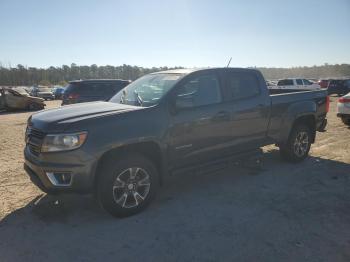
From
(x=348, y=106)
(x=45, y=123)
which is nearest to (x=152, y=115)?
(x=45, y=123)

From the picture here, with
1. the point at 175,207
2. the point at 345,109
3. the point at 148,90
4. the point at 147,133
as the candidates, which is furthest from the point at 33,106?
the point at 147,133

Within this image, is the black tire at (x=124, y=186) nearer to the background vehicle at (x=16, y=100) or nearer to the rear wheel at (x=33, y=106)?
the background vehicle at (x=16, y=100)

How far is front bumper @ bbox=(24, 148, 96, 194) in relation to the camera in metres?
4.16

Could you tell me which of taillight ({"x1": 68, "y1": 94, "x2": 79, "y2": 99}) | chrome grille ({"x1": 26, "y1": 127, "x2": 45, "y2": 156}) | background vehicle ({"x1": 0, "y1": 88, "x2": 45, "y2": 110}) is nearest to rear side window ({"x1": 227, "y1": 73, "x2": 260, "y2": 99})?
chrome grille ({"x1": 26, "y1": 127, "x2": 45, "y2": 156})

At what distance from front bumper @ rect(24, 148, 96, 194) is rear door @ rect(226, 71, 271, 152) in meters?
2.46

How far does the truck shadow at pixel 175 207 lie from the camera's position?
13.6 feet

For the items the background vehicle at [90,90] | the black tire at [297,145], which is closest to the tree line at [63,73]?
the background vehicle at [90,90]

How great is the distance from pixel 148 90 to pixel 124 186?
162cm

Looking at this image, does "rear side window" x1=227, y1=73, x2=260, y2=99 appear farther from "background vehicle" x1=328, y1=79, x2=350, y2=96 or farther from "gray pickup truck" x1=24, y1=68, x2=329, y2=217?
"background vehicle" x1=328, y1=79, x2=350, y2=96

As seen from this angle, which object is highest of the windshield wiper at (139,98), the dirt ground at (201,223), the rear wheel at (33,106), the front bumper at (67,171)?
the windshield wiper at (139,98)

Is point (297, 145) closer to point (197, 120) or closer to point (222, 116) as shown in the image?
point (222, 116)

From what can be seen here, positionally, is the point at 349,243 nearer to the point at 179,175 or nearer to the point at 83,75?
the point at 179,175

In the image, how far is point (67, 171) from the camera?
4.18 m

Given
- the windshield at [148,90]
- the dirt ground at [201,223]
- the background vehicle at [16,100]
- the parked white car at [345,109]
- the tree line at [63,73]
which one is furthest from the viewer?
the tree line at [63,73]
